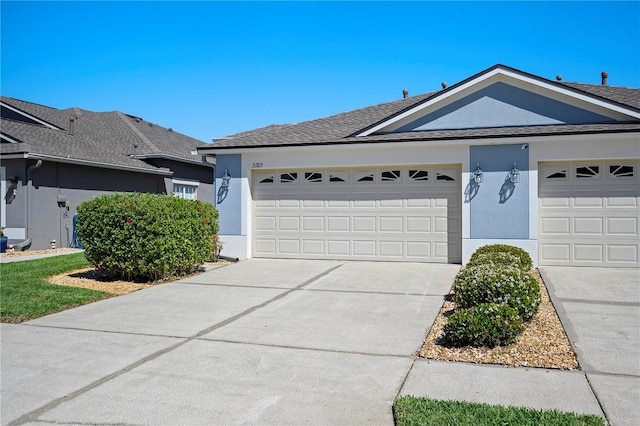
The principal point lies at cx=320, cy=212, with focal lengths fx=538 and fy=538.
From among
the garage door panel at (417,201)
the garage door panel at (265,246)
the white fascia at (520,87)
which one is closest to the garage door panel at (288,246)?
the garage door panel at (265,246)

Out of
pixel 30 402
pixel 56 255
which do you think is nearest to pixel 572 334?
pixel 30 402

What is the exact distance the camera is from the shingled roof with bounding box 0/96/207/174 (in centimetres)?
1617

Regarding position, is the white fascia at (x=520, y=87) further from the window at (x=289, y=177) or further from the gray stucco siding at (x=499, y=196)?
the window at (x=289, y=177)

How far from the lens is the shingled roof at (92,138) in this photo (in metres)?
16.2

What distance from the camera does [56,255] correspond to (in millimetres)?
14523

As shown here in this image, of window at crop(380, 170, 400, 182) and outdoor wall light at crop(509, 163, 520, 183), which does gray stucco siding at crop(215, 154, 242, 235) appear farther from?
outdoor wall light at crop(509, 163, 520, 183)

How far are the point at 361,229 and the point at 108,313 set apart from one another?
22.6 feet

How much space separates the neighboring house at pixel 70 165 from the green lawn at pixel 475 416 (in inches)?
556

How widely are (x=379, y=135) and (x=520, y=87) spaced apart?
11.1 ft

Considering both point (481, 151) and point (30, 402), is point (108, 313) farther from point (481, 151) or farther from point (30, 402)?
point (481, 151)

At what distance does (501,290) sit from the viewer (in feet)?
21.6

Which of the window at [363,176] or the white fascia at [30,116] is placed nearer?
the window at [363,176]

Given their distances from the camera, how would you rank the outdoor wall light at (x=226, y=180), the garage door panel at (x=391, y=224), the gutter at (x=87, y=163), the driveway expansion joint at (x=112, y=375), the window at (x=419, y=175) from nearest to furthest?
the driveway expansion joint at (x=112, y=375) < the window at (x=419, y=175) < the garage door panel at (x=391, y=224) < the outdoor wall light at (x=226, y=180) < the gutter at (x=87, y=163)

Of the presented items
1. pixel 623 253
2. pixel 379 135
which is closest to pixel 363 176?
pixel 379 135
